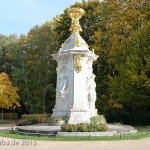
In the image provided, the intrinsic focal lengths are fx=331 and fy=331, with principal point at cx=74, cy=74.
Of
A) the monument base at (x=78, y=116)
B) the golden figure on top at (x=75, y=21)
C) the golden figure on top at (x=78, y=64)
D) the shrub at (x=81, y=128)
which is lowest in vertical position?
the shrub at (x=81, y=128)

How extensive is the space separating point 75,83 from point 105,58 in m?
15.9

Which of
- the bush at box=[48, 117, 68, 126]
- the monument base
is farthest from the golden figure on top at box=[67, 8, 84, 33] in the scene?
the bush at box=[48, 117, 68, 126]

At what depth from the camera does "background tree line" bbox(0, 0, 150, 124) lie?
31173 millimetres

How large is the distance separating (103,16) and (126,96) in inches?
430

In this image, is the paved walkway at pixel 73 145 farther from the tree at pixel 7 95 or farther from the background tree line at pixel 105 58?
the tree at pixel 7 95

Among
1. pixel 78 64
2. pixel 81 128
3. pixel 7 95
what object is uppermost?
pixel 78 64

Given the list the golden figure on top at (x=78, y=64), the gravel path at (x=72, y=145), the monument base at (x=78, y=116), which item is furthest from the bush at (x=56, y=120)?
the gravel path at (x=72, y=145)

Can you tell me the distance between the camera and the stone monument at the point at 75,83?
22500 millimetres

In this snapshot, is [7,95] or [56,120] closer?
[56,120]

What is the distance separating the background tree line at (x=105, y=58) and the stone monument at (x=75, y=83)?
7.36m

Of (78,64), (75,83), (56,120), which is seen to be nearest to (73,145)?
(56,120)

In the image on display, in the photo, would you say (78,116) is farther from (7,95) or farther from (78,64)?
(7,95)

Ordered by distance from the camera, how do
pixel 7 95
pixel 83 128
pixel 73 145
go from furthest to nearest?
1. pixel 7 95
2. pixel 83 128
3. pixel 73 145

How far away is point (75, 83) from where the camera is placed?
75.5ft
